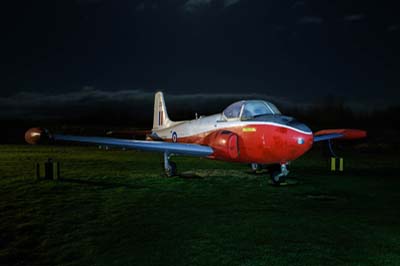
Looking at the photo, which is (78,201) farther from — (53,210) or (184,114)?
(184,114)

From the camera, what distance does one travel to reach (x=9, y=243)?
5809mm

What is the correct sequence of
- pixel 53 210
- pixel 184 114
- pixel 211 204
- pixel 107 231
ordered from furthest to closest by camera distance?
pixel 184 114 < pixel 211 204 < pixel 53 210 < pixel 107 231

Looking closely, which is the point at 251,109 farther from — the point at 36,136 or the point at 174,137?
the point at 36,136

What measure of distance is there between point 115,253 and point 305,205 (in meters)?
5.30

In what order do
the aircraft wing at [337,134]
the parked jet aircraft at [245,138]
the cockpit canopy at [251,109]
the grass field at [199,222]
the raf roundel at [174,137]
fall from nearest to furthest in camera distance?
the grass field at [199,222], the parked jet aircraft at [245,138], the cockpit canopy at [251,109], the aircraft wing at [337,134], the raf roundel at [174,137]

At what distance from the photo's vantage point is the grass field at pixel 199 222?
5.17 m

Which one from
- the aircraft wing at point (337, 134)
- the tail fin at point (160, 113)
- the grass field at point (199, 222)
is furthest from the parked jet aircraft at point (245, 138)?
the tail fin at point (160, 113)

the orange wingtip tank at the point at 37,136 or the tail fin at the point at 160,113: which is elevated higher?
the tail fin at the point at 160,113

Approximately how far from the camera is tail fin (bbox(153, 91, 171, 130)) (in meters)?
21.0

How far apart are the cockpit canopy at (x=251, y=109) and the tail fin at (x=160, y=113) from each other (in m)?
9.45

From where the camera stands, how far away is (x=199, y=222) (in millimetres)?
7008

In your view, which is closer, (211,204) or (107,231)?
(107,231)

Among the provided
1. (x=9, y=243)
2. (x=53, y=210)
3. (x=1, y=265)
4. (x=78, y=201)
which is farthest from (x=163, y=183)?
(x=1, y=265)

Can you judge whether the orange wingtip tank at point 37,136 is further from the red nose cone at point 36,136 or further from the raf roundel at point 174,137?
the raf roundel at point 174,137
